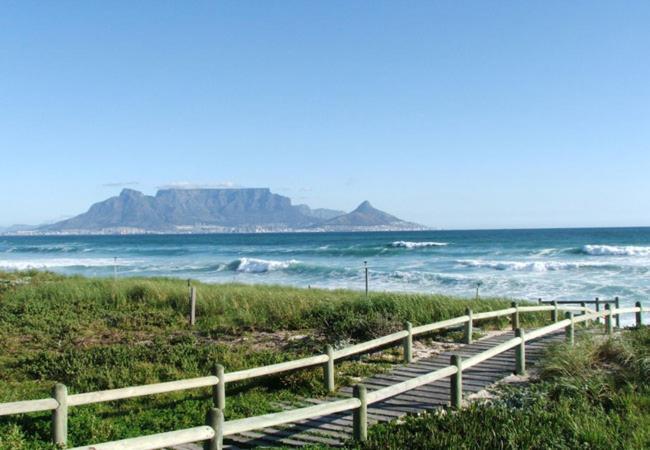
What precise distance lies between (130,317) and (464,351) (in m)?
9.49

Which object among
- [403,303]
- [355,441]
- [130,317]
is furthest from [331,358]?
[130,317]

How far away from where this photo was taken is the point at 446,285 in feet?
129

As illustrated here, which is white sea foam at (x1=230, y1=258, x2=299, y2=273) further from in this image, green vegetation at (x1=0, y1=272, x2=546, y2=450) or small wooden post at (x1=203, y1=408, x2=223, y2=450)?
small wooden post at (x1=203, y1=408, x2=223, y2=450)

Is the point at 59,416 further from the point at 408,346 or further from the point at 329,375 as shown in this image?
the point at 408,346

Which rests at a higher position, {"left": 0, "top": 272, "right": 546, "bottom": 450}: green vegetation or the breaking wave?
{"left": 0, "top": 272, "right": 546, "bottom": 450}: green vegetation

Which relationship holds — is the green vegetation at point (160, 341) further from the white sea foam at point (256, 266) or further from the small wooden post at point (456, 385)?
the white sea foam at point (256, 266)

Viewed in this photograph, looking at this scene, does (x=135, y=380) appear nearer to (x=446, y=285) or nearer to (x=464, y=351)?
(x=464, y=351)

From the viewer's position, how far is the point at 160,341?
1366 cm

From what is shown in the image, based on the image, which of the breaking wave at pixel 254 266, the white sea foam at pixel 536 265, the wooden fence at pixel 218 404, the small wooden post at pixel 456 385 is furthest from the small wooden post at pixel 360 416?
the breaking wave at pixel 254 266

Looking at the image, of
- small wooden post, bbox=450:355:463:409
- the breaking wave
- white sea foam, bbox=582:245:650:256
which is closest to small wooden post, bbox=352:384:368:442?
small wooden post, bbox=450:355:463:409

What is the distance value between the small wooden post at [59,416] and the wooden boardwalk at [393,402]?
1.26 meters

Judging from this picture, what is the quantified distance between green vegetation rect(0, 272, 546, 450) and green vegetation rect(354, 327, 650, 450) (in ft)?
8.31

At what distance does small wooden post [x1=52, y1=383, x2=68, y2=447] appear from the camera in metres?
6.66

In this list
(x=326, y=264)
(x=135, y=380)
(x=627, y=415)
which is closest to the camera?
(x=627, y=415)
